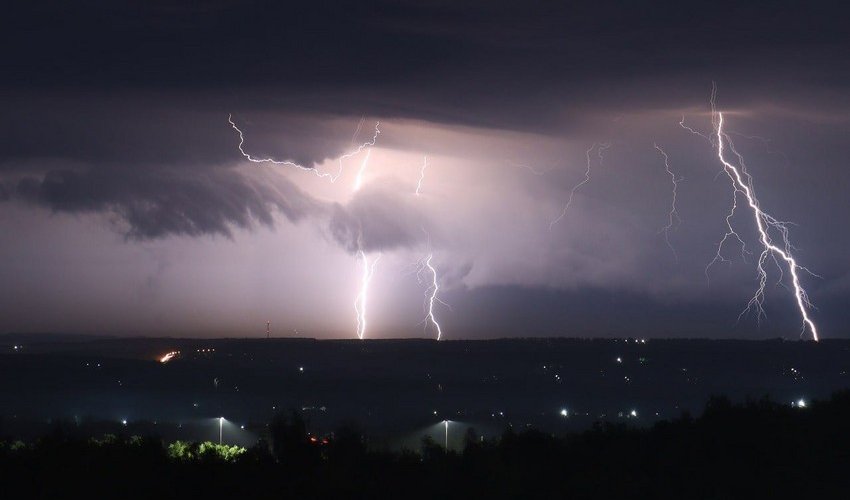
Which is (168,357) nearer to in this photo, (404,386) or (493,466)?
(404,386)

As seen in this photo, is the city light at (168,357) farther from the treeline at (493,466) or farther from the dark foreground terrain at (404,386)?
the treeline at (493,466)

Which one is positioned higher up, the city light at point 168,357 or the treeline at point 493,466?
the city light at point 168,357

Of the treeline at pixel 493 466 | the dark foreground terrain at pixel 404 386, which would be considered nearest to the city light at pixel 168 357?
the dark foreground terrain at pixel 404 386

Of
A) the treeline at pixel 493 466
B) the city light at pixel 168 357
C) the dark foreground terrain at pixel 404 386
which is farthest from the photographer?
the city light at pixel 168 357

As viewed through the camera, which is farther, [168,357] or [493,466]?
[168,357]

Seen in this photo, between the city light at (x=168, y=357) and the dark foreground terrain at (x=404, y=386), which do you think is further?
the city light at (x=168, y=357)

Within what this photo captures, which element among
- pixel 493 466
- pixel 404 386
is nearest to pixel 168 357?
pixel 404 386

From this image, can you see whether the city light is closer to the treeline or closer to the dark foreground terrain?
the dark foreground terrain

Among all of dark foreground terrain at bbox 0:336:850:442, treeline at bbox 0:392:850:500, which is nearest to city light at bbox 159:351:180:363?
dark foreground terrain at bbox 0:336:850:442

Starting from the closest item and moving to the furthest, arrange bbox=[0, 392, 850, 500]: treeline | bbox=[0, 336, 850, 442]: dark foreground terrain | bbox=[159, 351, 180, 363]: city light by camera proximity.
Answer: bbox=[0, 392, 850, 500]: treeline < bbox=[0, 336, 850, 442]: dark foreground terrain < bbox=[159, 351, 180, 363]: city light
